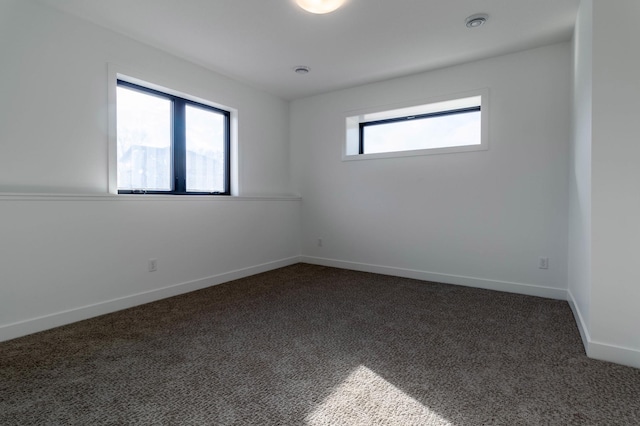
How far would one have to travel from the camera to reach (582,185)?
237cm

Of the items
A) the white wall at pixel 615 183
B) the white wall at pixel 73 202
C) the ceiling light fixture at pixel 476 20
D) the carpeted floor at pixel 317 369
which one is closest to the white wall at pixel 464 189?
the carpeted floor at pixel 317 369

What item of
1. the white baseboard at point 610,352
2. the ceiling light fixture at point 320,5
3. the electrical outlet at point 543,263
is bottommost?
the white baseboard at point 610,352

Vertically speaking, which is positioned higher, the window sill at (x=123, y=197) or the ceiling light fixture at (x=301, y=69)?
the ceiling light fixture at (x=301, y=69)

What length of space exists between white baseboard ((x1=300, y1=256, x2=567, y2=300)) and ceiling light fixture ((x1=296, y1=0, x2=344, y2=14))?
Answer: 9.81 feet

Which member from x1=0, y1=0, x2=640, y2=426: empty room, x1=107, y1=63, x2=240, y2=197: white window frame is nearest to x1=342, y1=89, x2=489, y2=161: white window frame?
x1=0, y1=0, x2=640, y2=426: empty room

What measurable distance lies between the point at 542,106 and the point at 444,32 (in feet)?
4.20

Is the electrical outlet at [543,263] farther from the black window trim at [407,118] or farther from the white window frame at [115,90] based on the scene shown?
the white window frame at [115,90]

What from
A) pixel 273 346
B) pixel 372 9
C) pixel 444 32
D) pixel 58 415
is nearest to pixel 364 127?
pixel 444 32

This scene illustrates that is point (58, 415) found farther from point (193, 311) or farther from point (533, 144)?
point (533, 144)

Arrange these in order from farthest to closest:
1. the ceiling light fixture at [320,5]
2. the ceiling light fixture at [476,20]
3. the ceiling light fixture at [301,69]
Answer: the ceiling light fixture at [301,69] → the ceiling light fixture at [476,20] → the ceiling light fixture at [320,5]

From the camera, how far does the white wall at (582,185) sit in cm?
207

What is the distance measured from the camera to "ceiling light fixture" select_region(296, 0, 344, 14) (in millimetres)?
2443

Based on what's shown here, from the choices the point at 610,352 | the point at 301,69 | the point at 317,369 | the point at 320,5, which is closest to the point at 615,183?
the point at 610,352

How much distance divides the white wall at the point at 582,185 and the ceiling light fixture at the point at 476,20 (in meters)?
0.66
